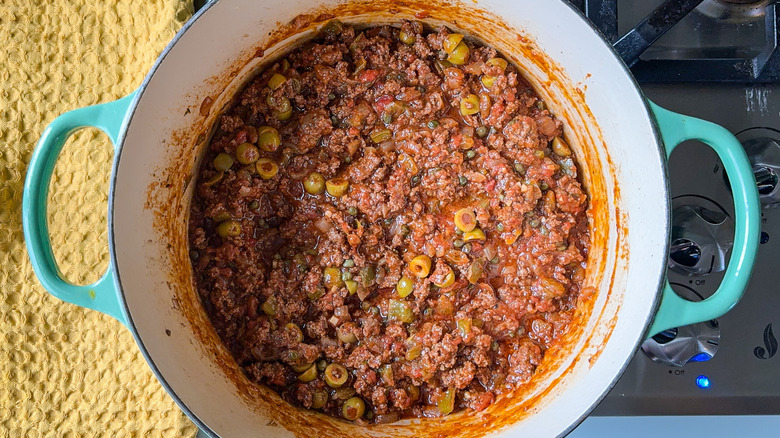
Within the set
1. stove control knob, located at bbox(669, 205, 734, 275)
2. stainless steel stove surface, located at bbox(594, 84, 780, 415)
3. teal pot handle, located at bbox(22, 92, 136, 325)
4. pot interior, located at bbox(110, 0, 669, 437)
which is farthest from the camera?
stainless steel stove surface, located at bbox(594, 84, 780, 415)

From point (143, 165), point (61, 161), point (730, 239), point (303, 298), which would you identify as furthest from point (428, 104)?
point (61, 161)

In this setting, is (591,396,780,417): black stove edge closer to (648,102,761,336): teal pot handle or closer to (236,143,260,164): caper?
(648,102,761,336): teal pot handle

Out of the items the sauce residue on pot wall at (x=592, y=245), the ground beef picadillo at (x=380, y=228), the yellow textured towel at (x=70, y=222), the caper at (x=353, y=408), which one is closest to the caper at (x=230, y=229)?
the ground beef picadillo at (x=380, y=228)

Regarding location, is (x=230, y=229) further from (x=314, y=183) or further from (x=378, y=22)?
(x=378, y=22)

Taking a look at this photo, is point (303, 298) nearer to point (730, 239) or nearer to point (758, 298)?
point (730, 239)

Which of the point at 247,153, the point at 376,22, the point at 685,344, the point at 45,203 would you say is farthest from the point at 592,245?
the point at 45,203

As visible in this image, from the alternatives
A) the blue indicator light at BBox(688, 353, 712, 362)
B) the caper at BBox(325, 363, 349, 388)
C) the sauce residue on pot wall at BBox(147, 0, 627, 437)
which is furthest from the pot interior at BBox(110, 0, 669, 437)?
the blue indicator light at BBox(688, 353, 712, 362)

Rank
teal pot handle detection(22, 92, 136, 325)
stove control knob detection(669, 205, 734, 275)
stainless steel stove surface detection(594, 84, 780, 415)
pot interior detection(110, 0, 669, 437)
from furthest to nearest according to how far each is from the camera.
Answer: stainless steel stove surface detection(594, 84, 780, 415)
stove control knob detection(669, 205, 734, 275)
pot interior detection(110, 0, 669, 437)
teal pot handle detection(22, 92, 136, 325)

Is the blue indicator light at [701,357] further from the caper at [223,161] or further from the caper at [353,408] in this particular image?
the caper at [223,161]

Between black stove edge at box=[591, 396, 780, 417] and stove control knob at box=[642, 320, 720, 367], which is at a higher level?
stove control knob at box=[642, 320, 720, 367]
